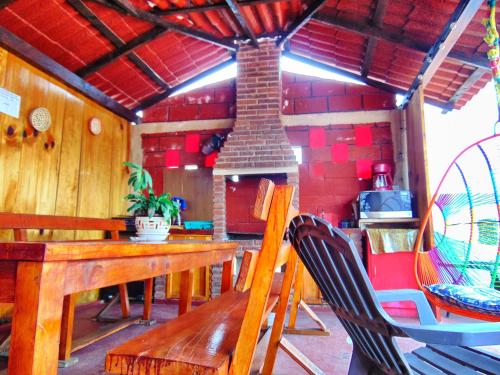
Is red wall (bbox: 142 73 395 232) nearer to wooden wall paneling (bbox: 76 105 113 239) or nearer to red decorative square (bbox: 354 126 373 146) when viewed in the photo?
red decorative square (bbox: 354 126 373 146)

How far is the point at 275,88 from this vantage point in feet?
14.9

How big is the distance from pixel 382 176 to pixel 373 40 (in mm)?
1654

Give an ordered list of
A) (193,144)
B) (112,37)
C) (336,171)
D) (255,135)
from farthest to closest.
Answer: (193,144) → (336,171) → (255,135) → (112,37)

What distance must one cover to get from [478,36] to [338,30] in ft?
4.86

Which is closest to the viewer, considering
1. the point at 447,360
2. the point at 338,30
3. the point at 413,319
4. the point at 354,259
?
the point at 354,259

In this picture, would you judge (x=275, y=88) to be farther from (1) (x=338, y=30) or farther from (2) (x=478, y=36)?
(2) (x=478, y=36)

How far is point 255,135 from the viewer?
176 inches

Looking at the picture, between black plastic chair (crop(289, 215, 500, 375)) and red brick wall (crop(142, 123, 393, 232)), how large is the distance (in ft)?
10.9

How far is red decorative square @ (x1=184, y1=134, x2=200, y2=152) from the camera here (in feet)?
16.5

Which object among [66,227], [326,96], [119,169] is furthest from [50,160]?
[326,96]

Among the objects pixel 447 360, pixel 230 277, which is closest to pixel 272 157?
pixel 230 277

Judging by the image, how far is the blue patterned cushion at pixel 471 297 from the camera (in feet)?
4.66

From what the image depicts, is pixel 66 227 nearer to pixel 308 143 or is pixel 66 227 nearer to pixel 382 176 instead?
pixel 308 143

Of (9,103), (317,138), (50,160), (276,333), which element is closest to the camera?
(276,333)
